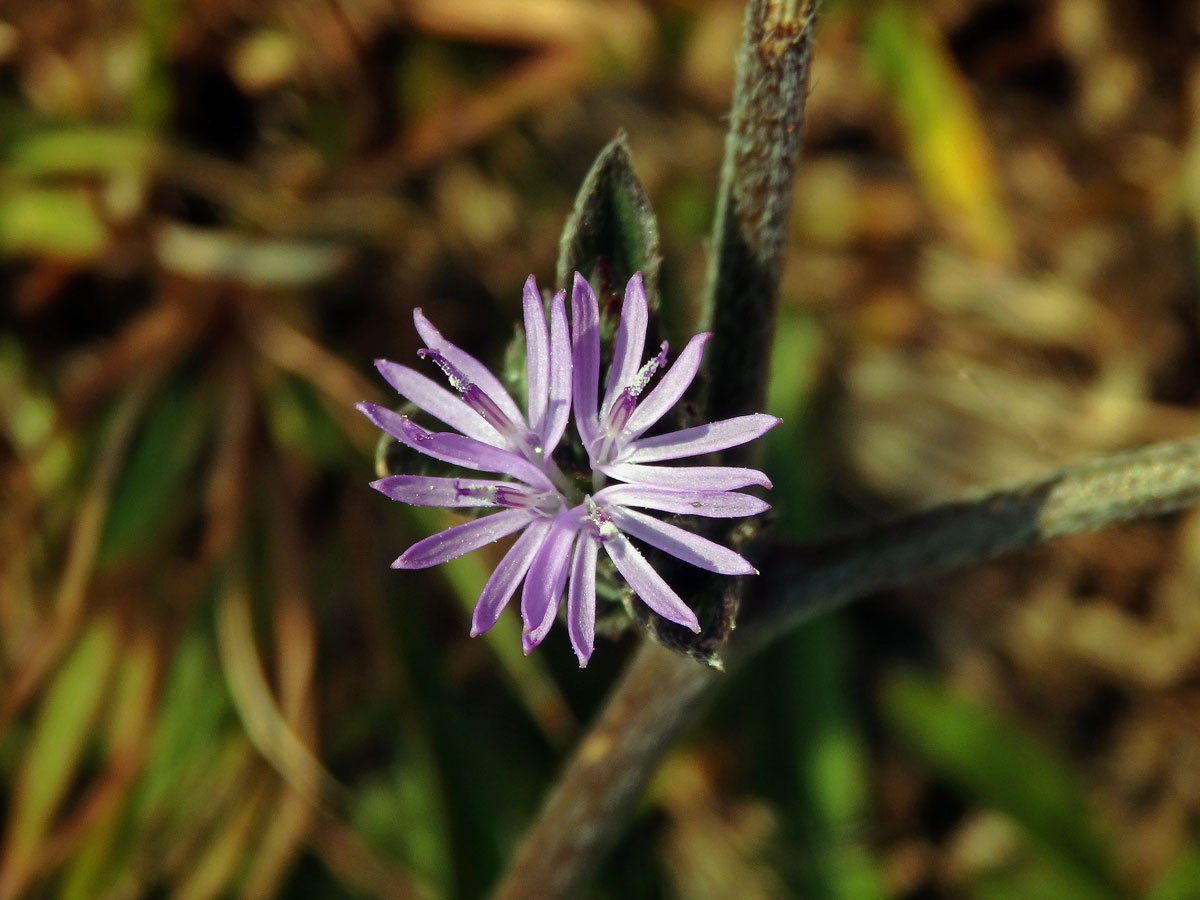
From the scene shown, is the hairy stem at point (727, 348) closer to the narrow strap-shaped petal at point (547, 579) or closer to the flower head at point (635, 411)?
the flower head at point (635, 411)

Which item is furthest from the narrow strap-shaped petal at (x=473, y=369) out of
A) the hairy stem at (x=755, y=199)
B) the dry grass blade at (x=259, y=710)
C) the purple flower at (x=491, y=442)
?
the dry grass blade at (x=259, y=710)

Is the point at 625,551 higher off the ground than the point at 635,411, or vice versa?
the point at 635,411

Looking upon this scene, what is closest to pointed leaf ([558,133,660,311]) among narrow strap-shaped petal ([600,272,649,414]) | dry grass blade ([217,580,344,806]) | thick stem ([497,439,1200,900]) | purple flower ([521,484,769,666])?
narrow strap-shaped petal ([600,272,649,414])

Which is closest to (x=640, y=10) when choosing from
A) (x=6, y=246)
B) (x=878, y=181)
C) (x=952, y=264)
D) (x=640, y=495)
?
(x=878, y=181)

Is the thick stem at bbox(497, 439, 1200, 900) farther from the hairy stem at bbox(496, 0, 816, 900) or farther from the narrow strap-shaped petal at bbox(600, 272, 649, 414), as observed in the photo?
the narrow strap-shaped petal at bbox(600, 272, 649, 414)

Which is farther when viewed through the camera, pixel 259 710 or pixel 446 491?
pixel 259 710

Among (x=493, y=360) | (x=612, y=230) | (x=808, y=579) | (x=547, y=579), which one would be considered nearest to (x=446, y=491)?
(x=547, y=579)

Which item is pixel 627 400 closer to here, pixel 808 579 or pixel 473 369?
pixel 473 369
